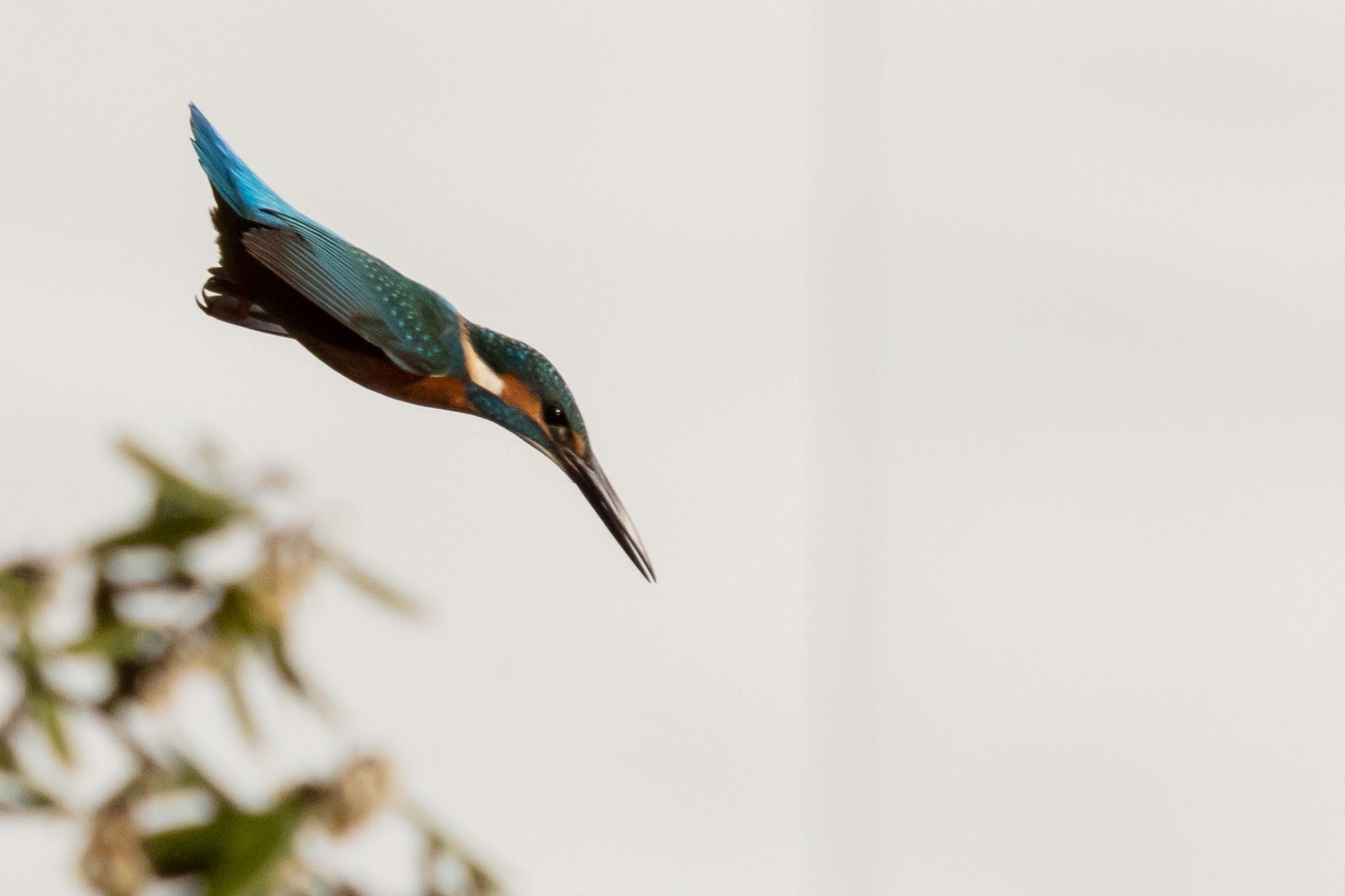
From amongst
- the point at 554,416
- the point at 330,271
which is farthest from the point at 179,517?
the point at 554,416

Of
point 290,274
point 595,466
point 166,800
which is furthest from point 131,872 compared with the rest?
point 595,466

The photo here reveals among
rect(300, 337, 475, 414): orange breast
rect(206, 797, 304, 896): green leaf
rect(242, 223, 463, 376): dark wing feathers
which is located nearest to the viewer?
rect(206, 797, 304, 896): green leaf

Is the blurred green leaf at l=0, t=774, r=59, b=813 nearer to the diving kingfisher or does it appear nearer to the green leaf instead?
the green leaf

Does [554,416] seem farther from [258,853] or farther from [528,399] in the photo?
[258,853]

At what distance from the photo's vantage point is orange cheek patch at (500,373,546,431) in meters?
1.10

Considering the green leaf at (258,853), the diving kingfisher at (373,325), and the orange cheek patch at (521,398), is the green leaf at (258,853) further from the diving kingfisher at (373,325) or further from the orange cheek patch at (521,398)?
the orange cheek patch at (521,398)

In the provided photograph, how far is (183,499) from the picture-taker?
0.30 m

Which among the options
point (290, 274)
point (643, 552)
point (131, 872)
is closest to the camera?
point (131, 872)

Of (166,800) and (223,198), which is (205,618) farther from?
(223,198)

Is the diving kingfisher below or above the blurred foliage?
above

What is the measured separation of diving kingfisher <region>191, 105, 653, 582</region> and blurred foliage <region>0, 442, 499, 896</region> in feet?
2.08

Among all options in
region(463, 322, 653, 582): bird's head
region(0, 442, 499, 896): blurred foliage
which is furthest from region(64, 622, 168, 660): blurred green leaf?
region(463, 322, 653, 582): bird's head

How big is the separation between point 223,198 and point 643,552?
14.0 inches

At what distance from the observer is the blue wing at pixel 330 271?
93 cm
